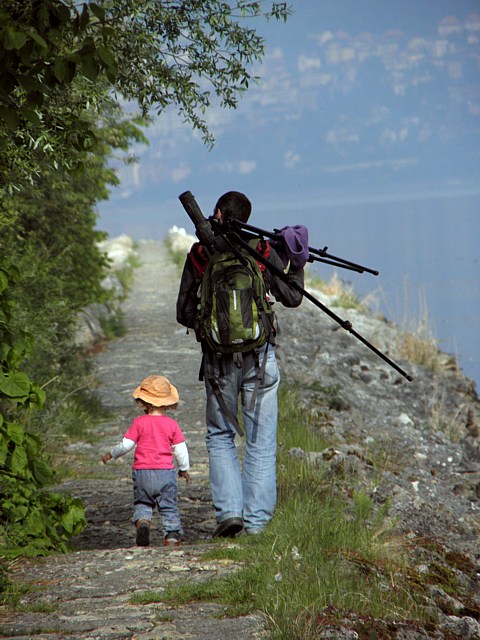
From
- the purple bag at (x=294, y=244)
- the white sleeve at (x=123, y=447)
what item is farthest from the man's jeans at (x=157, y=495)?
the purple bag at (x=294, y=244)

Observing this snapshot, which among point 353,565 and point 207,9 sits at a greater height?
point 207,9

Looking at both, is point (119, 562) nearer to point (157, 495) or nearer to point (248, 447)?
point (157, 495)

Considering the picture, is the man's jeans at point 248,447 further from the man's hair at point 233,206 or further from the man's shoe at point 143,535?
the man's hair at point 233,206

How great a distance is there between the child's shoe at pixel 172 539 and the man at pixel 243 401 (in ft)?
1.70

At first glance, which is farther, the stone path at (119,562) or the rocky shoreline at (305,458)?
the rocky shoreline at (305,458)

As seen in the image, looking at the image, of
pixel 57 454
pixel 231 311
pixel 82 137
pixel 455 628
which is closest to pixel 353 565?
pixel 455 628

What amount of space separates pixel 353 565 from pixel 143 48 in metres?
3.99

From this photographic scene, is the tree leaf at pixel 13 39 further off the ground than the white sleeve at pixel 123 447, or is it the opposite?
the tree leaf at pixel 13 39

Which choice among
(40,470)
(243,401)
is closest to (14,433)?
(40,470)

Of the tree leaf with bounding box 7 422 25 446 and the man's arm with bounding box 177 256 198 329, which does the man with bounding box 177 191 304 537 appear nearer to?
the man's arm with bounding box 177 256 198 329

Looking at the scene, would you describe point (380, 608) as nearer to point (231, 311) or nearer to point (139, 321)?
point (231, 311)

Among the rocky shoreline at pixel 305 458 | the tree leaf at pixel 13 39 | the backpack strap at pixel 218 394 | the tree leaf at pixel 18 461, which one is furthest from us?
the backpack strap at pixel 218 394

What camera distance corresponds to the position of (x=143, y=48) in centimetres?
707

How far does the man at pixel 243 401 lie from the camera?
21.3 feet
